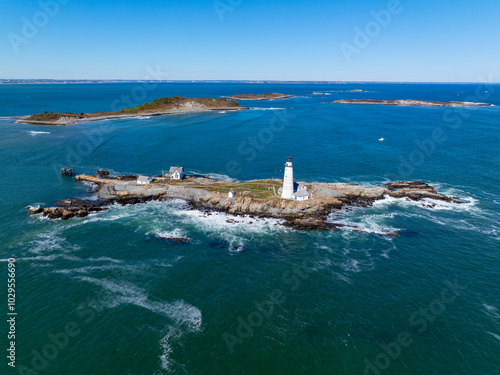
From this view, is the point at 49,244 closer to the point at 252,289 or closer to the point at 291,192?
the point at 252,289

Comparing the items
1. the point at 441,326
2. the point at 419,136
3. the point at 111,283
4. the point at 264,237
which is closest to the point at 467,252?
the point at 441,326

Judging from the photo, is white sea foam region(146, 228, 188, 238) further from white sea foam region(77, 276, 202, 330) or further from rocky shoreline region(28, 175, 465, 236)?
white sea foam region(77, 276, 202, 330)

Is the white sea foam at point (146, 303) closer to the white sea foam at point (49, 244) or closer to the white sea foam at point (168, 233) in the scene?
the white sea foam at point (49, 244)

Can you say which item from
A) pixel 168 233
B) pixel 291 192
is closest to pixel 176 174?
pixel 168 233

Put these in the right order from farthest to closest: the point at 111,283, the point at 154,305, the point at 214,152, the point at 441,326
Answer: the point at 214,152 → the point at 111,283 → the point at 154,305 → the point at 441,326

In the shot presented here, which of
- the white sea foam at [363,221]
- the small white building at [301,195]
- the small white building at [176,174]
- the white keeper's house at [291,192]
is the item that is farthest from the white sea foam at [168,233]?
the white sea foam at [363,221]

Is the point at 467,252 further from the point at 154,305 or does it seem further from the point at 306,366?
the point at 154,305

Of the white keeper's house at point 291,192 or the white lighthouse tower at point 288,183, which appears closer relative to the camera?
the white lighthouse tower at point 288,183
